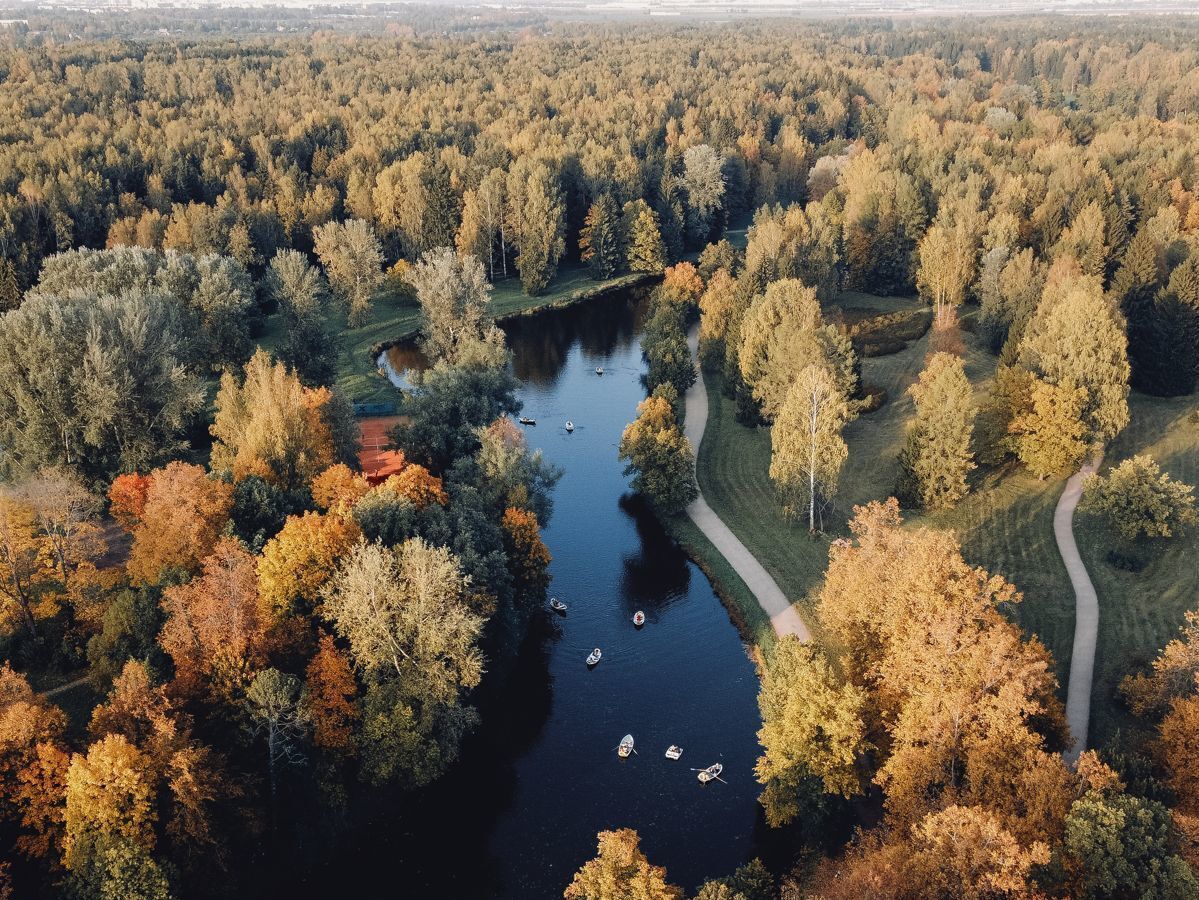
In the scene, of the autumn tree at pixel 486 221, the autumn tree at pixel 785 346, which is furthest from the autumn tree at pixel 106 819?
the autumn tree at pixel 486 221

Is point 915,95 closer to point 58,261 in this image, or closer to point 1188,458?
point 1188,458

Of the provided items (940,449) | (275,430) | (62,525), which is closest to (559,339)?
(940,449)

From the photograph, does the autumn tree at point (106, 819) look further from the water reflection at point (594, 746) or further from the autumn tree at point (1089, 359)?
the autumn tree at point (1089, 359)

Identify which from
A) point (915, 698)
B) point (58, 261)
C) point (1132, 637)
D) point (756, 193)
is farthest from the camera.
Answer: point (756, 193)

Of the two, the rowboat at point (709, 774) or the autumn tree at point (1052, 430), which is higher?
the autumn tree at point (1052, 430)

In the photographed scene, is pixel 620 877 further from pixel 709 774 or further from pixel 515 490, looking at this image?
pixel 515 490

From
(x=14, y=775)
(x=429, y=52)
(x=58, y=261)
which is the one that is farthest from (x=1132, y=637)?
(x=429, y=52)

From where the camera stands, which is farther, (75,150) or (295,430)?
(75,150)
